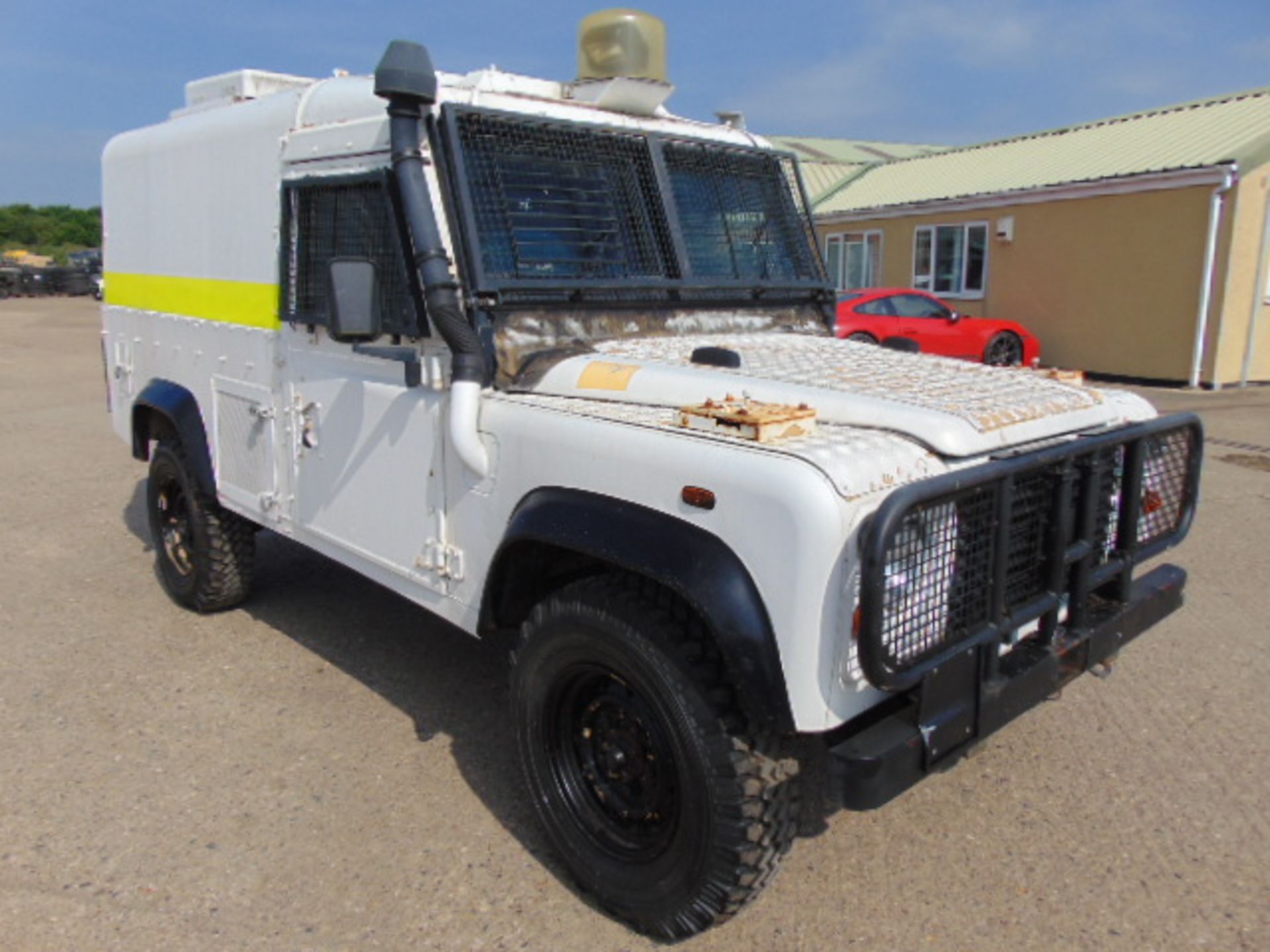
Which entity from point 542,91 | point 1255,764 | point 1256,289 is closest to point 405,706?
point 542,91

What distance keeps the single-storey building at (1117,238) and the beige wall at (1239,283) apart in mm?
22

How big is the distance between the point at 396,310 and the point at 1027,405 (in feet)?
6.71

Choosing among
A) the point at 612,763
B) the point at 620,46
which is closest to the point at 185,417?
the point at 620,46

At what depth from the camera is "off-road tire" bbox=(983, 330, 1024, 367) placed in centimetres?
1486

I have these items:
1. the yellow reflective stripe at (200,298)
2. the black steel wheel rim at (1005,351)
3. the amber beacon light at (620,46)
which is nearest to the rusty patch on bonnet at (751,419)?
the amber beacon light at (620,46)

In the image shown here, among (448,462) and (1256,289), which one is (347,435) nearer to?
(448,462)

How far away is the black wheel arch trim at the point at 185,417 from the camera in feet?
15.7

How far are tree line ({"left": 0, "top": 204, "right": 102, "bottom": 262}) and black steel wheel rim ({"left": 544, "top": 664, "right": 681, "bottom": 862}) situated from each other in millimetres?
70886

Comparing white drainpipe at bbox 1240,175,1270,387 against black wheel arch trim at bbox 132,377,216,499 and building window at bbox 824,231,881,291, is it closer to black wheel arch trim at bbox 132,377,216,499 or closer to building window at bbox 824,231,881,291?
building window at bbox 824,231,881,291

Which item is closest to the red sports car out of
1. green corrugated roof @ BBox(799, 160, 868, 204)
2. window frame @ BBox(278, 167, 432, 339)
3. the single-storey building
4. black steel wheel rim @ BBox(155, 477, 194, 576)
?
the single-storey building

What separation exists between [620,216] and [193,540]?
9.40 ft

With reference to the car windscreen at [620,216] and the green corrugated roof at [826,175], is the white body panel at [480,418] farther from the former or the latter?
the green corrugated roof at [826,175]

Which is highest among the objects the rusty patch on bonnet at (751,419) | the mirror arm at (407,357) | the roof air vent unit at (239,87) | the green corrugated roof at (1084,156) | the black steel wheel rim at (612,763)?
the green corrugated roof at (1084,156)

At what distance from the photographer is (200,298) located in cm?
474
